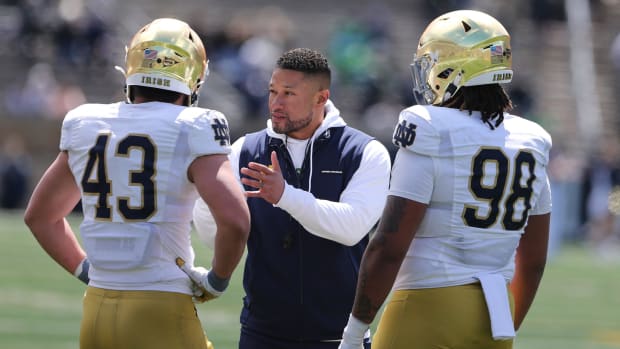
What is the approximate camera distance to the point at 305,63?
4848 millimetres

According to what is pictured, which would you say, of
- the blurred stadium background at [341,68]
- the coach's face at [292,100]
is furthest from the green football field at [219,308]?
the coach's face at [292,100]

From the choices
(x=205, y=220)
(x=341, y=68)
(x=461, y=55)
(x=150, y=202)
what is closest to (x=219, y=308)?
(x=205, y=220)

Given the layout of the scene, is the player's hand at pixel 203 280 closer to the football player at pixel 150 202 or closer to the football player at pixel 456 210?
the football player at pixel 150 202

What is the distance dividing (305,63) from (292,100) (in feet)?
0.52

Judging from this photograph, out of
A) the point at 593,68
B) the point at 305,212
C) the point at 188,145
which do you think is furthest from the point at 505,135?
the point at 593,68

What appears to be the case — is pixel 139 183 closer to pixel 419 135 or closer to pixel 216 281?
pixel 216 281

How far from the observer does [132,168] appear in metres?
4.14

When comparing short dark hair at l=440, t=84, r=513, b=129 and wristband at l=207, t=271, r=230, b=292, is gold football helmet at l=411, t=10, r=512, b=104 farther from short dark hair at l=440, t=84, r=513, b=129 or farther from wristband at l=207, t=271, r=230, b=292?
wristband at l=207, t=271, r=230, b=292

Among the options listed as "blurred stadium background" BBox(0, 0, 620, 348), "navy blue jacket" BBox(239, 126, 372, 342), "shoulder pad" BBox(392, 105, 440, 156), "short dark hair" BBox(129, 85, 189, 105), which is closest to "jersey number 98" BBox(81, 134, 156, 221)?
"short dark hair" BBox(129, 85, 189, 105)

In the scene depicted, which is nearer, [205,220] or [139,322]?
[139,322]

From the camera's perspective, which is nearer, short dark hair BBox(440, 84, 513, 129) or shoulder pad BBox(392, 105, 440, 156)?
shoulder pad BBox(392, 105, 440, 156)

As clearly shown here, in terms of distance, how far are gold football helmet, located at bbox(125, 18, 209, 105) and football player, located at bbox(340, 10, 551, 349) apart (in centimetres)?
78

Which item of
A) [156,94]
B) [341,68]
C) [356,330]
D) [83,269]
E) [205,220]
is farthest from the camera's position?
[341,68]

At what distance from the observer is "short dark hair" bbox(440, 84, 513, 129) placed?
4258 millimetres
